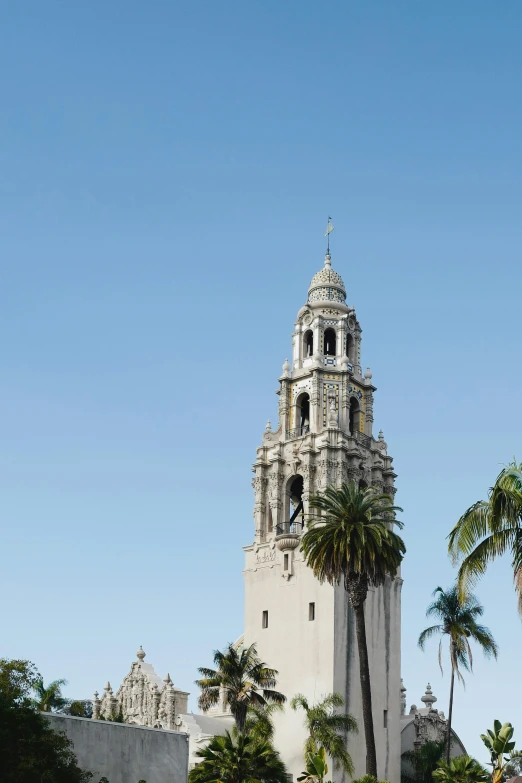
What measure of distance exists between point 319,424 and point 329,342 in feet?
24.7

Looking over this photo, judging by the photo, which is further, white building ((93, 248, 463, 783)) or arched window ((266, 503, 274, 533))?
arched window ((266, 503, 274, 533))

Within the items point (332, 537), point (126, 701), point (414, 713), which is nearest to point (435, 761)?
point (414, 713)

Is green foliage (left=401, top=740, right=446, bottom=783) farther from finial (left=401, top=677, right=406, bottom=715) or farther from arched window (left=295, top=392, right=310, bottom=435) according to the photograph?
arched window (left=295, top=392, right=310, bottom=435)

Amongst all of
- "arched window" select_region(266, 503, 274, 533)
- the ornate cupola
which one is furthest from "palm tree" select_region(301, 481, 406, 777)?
"arched window" select_region(266, 503, 274, 533)

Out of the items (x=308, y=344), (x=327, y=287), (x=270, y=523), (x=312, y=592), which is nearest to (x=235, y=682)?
(x=312, y=592)

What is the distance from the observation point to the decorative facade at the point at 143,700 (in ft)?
229

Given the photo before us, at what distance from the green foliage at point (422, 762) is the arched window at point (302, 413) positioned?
70.6 feet

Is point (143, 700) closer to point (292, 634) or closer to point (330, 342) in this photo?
point (292, 634)

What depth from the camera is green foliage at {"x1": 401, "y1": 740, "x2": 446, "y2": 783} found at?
72500mm

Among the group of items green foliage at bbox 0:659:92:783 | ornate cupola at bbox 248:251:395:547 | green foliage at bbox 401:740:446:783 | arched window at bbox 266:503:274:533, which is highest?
ornate cupola at bbox 248:251:395:547

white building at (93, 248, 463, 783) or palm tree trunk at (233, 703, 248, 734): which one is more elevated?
white building at (93, 248, 463, 783)

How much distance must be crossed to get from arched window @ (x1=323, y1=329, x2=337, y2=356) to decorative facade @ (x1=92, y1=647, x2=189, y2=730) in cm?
2414

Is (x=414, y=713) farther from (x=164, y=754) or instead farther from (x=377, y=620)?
(x=164, y=754)

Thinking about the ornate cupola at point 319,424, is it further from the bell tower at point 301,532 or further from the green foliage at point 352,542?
the green foliage at point 352,542
